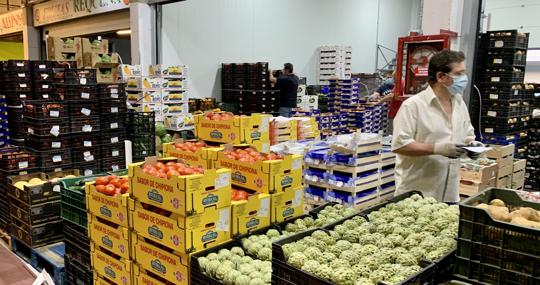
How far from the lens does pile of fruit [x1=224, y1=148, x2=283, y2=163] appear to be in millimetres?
3352

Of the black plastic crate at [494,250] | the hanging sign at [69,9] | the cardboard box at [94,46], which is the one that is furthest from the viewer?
the hanging sign at [69,9]

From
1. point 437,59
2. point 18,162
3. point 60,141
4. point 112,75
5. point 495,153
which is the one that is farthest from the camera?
point 112,75

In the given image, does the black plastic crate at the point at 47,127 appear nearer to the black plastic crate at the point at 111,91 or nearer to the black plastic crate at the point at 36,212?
the black plastic crate at the point at 111,91

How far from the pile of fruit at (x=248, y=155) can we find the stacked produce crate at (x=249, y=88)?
7049 millimetres

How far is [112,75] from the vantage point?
9172mm

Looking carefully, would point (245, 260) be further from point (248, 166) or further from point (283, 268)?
point (248, 166)

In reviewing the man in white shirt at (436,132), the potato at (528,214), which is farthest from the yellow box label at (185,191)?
the potato at (528,214)

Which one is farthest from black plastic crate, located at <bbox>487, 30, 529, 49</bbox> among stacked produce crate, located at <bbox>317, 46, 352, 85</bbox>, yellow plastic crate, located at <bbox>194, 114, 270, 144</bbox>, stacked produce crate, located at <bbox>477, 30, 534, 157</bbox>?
stacked produce crate, located at <bbox>317, 46, 352, 85</bbox>

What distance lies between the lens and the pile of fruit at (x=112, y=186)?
3.13m

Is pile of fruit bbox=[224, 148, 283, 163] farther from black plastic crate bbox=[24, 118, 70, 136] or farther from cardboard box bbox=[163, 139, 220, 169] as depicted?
black plastic crate bbox=[24, 118, 70, 136]

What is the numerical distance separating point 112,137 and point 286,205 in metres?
3.80

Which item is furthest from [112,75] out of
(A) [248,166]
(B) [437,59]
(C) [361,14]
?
(C) [361,14]

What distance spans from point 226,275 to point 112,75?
790cm

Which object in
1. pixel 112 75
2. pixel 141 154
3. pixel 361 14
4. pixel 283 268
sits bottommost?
pixel 141 154
